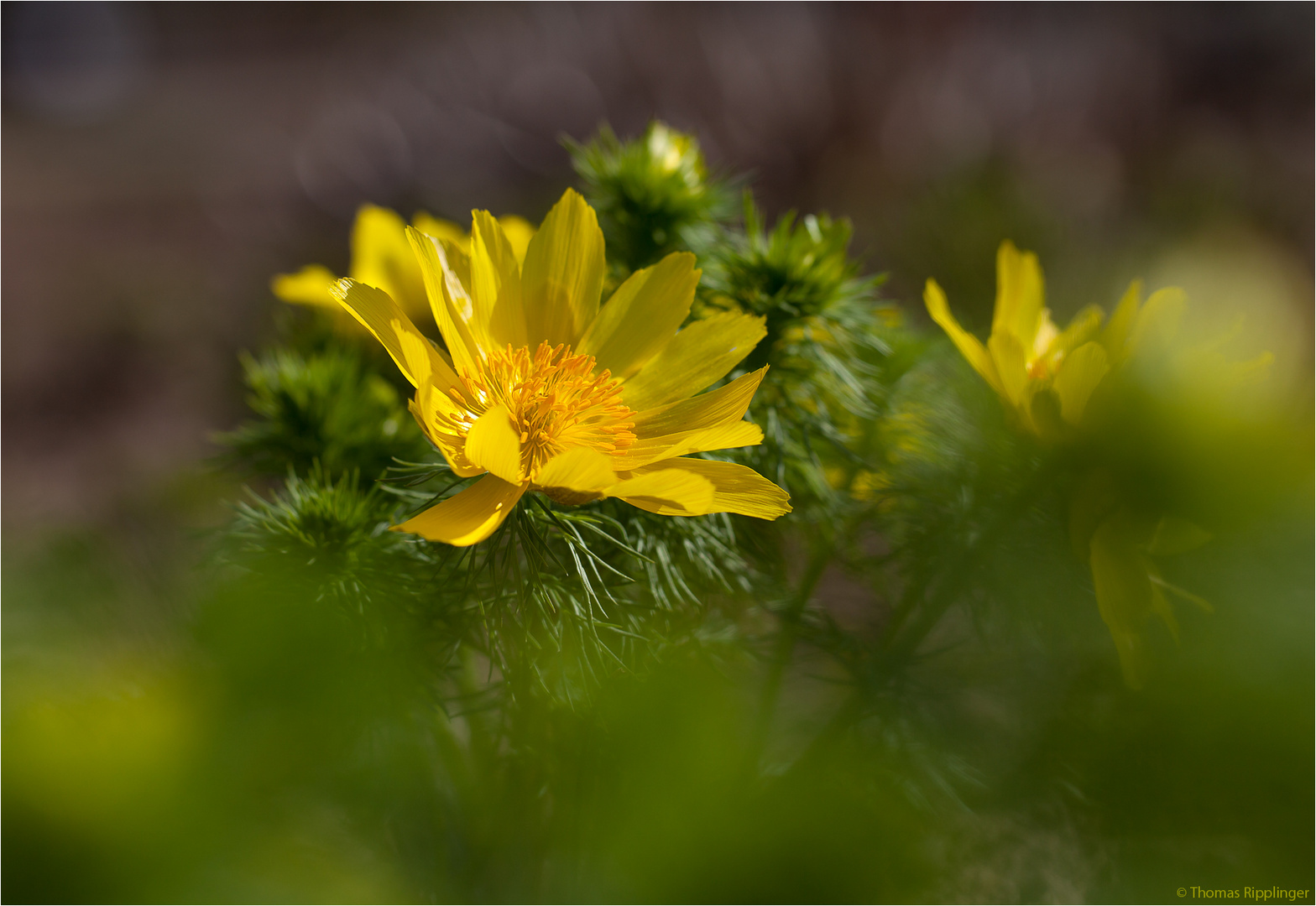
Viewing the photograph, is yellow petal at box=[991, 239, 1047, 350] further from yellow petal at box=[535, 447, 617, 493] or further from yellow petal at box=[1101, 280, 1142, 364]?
yellow petal at box=[535, 447, 617, 493]

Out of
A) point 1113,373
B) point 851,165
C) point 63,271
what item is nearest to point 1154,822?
point 1113,373

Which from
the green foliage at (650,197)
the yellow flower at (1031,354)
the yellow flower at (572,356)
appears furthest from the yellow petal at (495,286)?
the yellow flower at (1031,354)

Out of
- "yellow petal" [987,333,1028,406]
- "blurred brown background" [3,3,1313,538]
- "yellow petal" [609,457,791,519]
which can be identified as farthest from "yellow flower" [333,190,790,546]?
"blurred brown background" [3,3,1313,538]

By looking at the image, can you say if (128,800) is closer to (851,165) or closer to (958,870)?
(958,870)

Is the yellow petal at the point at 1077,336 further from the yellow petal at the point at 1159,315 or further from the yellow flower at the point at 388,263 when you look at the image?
the yellow flower at the point at 388,263

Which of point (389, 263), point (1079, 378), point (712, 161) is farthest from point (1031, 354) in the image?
point (712, 161)

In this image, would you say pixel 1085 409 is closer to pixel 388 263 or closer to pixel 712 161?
pixel 388 263
